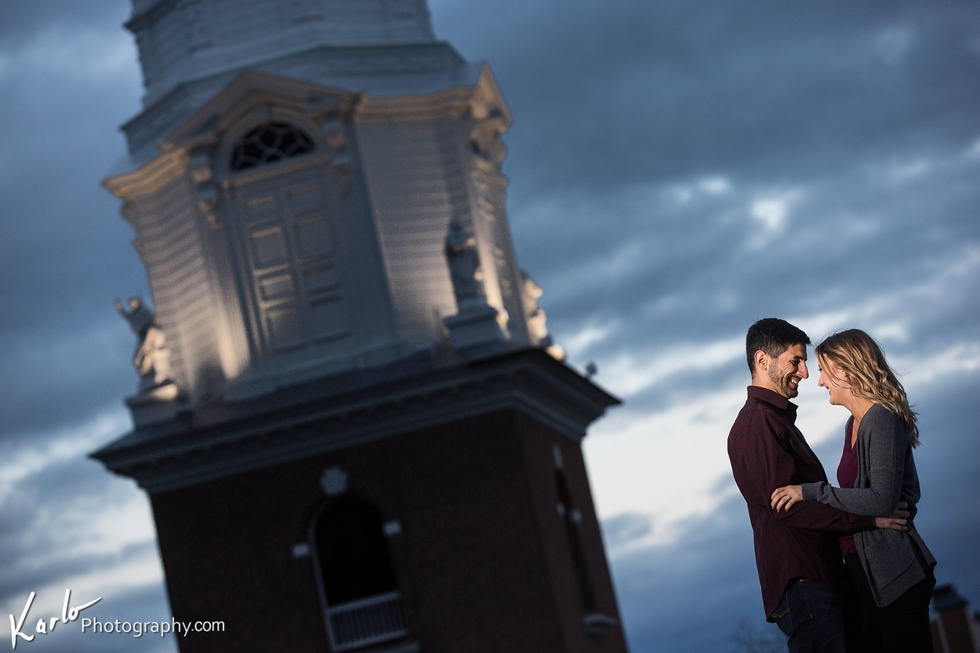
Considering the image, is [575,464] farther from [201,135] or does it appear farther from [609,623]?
[201,135]

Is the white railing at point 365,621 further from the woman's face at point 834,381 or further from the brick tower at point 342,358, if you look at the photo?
the woman's face at point 834,381

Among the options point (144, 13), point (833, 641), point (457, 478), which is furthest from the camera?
point (144, 13)

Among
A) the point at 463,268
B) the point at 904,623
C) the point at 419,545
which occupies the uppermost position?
the point at 463,268

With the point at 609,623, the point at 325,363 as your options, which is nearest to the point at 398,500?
the point at 325,363

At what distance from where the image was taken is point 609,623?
1069 inches

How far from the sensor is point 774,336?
6891 mm

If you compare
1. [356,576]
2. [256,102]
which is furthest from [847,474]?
[256,102]

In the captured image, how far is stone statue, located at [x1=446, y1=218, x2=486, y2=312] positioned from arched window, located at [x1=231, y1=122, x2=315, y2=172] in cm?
337

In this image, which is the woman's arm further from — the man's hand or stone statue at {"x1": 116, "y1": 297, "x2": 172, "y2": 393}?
stone statue at {"x1": 116, "y1": 297, "x2": 172, "y2": 393}

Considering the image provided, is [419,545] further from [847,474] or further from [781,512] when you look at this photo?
[781,512]

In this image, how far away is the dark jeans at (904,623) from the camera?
6.70 meters

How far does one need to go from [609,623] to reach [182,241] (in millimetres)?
11037

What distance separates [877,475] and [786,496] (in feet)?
1.49

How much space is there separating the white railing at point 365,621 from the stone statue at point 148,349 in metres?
5.68
